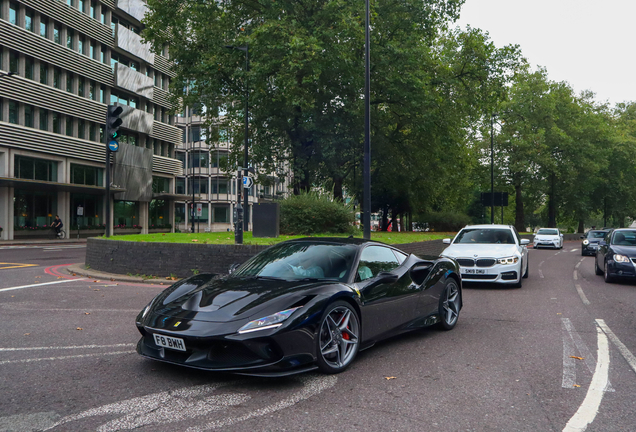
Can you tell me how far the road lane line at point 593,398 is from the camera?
3656mm

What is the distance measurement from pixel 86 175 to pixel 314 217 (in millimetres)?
28416

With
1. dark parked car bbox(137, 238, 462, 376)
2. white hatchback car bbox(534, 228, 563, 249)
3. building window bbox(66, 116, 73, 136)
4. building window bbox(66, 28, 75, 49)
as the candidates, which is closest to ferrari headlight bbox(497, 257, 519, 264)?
dark parked car bbox(137, 238, 462, 376)

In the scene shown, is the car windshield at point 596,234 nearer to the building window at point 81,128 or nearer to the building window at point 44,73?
the building window at point 81,128

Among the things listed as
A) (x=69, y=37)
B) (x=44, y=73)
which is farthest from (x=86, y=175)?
(x=69, y=37)

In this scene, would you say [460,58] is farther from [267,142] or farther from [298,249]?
[298,249]

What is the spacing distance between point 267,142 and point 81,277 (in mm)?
12524

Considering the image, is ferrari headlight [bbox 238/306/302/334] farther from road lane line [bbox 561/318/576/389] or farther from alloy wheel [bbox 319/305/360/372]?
road lane line [bbox 561/318/576/389]

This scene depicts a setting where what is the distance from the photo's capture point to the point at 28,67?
3431cm

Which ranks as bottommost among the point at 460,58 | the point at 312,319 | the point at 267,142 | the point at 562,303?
the point at 562,303

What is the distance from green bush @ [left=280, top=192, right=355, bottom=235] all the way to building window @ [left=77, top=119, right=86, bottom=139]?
27468 millimetres

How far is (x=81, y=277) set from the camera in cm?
1320

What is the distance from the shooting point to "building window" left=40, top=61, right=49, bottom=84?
35594mm

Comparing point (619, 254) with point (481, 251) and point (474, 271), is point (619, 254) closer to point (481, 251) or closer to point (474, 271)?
point (481, 251)

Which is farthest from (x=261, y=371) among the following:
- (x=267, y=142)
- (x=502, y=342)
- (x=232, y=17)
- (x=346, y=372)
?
(x=232, y=17)
